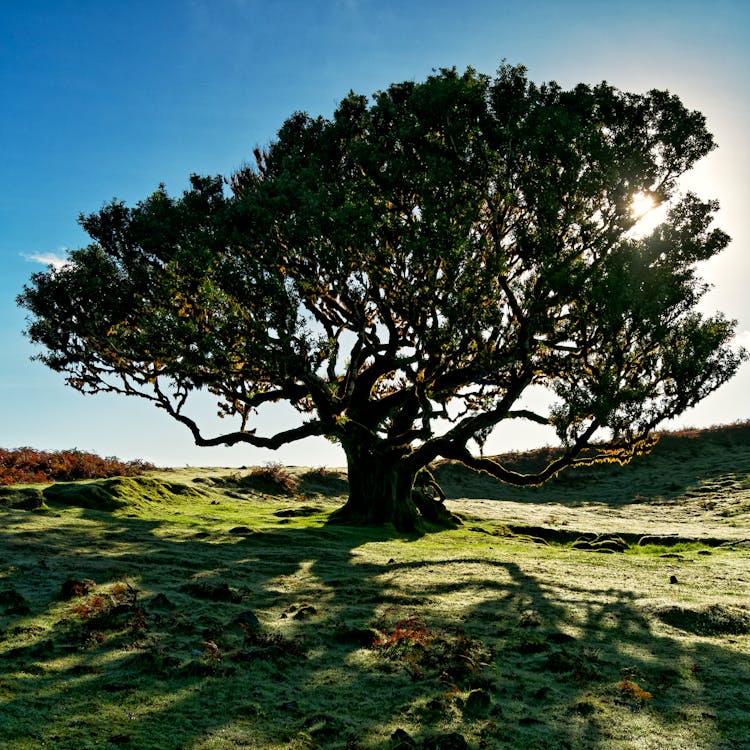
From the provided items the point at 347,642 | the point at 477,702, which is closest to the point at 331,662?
the point at 347,642

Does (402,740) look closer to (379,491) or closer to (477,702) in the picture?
(477,702)

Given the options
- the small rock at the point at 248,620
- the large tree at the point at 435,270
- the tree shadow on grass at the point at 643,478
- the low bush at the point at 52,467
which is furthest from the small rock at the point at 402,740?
the tree shadow on grass at the point at 643,478

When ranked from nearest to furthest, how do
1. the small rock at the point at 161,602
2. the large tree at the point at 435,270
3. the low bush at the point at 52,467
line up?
the small rock at the point at 161,602
the large tree at the point at 435,270
the low bush at the point at 52,467

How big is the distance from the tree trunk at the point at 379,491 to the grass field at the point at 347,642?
5.85 meters

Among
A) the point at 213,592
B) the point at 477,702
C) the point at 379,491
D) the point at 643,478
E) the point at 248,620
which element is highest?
the point at 379,491

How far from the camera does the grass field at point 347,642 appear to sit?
19.2ft

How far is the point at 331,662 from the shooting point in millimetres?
7668

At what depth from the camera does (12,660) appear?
6914 mm

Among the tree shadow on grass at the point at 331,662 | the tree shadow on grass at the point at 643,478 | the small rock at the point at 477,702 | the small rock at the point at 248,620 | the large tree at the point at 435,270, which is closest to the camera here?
the tree shadow on grass at the point at 331,662

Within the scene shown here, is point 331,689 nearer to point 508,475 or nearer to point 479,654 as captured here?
point 479,654

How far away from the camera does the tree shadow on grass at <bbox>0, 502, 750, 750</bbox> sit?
5785 millimetres

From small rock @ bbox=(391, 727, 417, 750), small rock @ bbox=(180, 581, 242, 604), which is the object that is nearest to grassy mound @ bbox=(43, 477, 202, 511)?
small rock @ bbox=(180, 581, 242, 604)

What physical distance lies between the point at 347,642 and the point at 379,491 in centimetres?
1810

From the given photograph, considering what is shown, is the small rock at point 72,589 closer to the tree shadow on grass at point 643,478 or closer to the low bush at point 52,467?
the low bush at point 52,467
